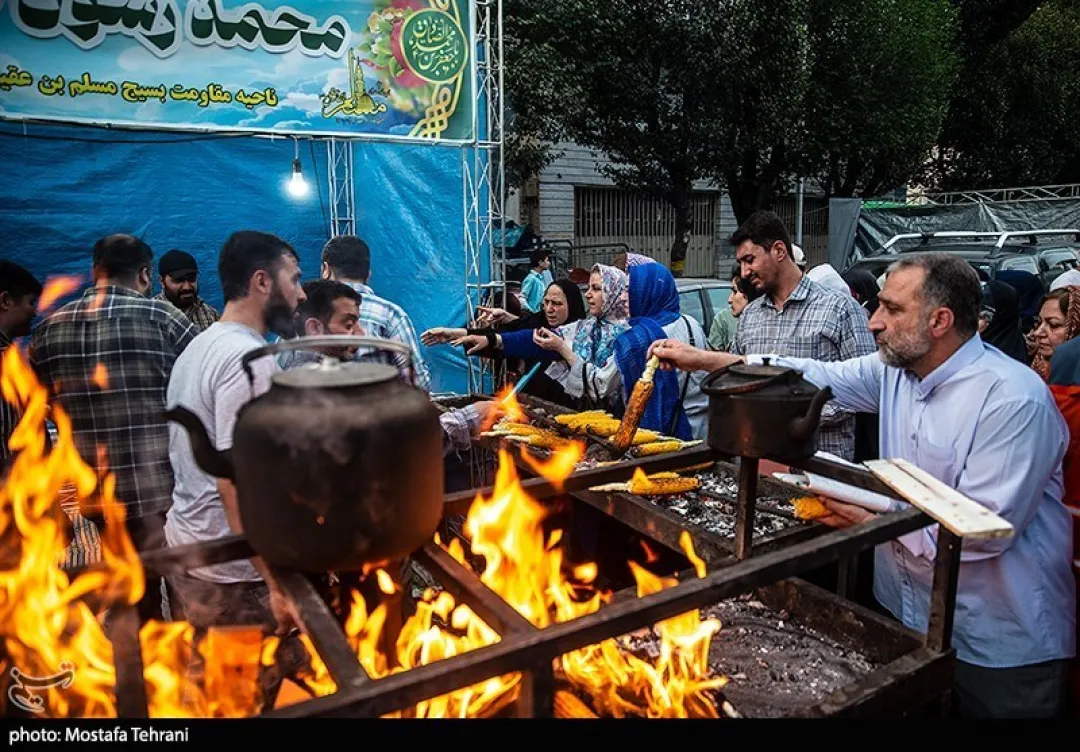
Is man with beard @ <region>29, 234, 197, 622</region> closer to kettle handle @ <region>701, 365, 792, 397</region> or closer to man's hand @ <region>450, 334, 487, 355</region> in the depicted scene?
man's hand @ <region>450, 334, 487, 355</region>

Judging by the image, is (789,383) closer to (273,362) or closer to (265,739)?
(265,739)

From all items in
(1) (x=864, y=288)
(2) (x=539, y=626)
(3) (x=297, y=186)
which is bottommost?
(2) (x=539, y=626)

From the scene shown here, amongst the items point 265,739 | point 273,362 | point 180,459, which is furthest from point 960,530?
point 180,459

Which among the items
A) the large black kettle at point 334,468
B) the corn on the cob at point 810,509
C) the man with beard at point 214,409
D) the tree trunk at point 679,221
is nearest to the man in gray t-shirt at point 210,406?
the man with beard at point 214,409

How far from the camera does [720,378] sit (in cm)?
239

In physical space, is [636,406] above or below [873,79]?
below

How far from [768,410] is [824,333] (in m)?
2.29

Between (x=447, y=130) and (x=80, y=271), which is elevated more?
(x=447, y=130)

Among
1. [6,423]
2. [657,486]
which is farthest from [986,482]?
[6,423]

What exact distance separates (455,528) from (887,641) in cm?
327

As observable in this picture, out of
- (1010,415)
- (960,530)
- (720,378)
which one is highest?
(720,378)

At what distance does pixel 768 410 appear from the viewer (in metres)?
2.26

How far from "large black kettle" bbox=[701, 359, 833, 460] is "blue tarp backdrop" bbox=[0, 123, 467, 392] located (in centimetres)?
746

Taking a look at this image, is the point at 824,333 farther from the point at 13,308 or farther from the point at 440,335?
the point at 13,308
